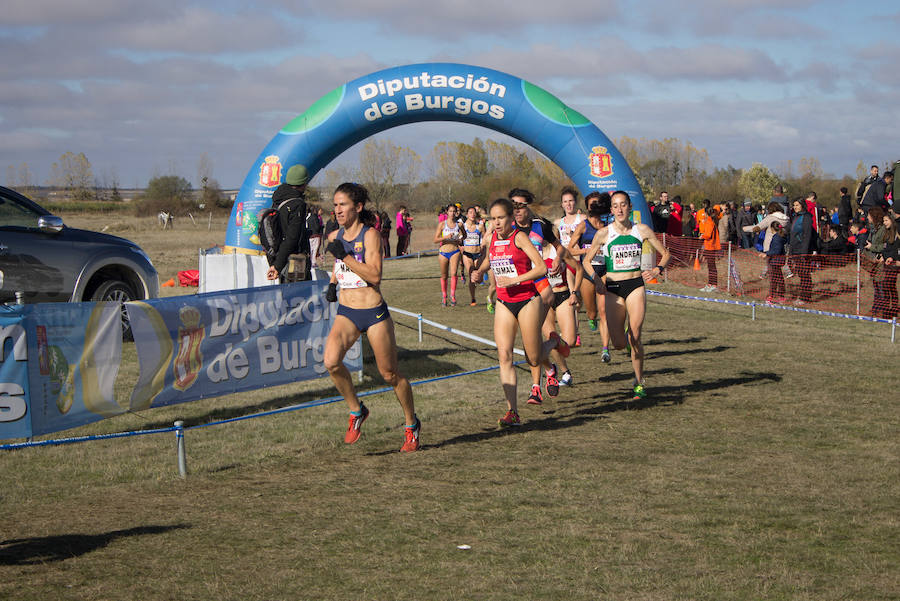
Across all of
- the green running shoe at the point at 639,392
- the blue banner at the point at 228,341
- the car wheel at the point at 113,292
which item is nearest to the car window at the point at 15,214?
the car wheel at the point at 113,292

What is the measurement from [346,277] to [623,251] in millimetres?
3282

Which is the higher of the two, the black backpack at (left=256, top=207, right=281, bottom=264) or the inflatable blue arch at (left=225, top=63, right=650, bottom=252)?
the inflatable blue arch at (left=225, top=63, right=650, bottom=252)

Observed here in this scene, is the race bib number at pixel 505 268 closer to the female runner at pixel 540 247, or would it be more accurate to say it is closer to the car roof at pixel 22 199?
the female runner at pixel 540 247

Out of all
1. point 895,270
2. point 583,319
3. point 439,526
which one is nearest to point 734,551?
point 439,526

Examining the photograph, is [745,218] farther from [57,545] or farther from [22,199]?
[57,545]

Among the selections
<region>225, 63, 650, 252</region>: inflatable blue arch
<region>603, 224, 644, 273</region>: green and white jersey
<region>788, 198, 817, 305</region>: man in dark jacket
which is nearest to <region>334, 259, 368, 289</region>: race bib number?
<region>603, 224, 644, 273</region>: green and white jersey

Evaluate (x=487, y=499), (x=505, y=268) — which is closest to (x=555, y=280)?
(x=505, y=268)

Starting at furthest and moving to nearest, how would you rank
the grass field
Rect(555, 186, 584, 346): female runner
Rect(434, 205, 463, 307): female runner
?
Rect(434, 205, 463, 307): female runner → Rect(555, 186, 584, 346): female runner → the grass field

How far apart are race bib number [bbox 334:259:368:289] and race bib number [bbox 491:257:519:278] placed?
58.1 inches

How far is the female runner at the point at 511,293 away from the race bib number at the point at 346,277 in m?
1.38

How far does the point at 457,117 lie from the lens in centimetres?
2047

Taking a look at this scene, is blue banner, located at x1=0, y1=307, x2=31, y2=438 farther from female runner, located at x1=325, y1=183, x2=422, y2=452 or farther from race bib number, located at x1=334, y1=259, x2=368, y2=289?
race bib number, located at x1=334, y1=259, x2=368, y2=289

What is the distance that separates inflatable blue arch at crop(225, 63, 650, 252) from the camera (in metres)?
19.6

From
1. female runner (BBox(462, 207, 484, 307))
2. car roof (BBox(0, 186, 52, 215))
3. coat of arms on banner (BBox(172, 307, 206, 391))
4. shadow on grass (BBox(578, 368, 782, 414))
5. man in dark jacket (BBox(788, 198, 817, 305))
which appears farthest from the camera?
man in dark jacket (BBox(788, 198, 817, 305))
